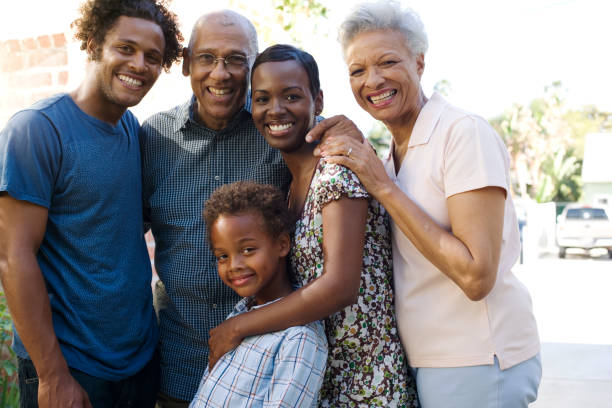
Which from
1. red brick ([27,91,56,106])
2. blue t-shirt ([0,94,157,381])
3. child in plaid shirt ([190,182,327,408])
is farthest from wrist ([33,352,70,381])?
red brick ([27,91,56,106])

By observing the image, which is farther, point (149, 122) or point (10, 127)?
point (149, 122)

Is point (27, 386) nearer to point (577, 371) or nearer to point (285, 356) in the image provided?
point (285, 356)

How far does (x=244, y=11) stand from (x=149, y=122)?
2405 millimetres

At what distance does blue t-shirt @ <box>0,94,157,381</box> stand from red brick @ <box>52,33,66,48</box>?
5.95ft

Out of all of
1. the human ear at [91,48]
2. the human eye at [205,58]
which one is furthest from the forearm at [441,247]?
the human ear at [91,48]

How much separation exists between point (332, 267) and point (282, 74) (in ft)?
2.46

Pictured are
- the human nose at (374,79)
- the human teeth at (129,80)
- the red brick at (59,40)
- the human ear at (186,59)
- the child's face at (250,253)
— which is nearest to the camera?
the child's face at (250,253)

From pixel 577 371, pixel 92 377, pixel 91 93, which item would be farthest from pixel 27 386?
pixel 577 371

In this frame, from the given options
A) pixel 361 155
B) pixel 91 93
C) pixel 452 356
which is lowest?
pixel 452 356

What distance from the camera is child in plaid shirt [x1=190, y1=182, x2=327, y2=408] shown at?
1.79 metres

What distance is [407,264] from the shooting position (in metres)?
2.01

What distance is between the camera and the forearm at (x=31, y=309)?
6.29ft

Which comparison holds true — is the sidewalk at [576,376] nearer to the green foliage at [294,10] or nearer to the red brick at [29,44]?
the green foliage at [294,10]

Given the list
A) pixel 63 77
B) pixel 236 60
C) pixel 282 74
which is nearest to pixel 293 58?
pixel 282 74
